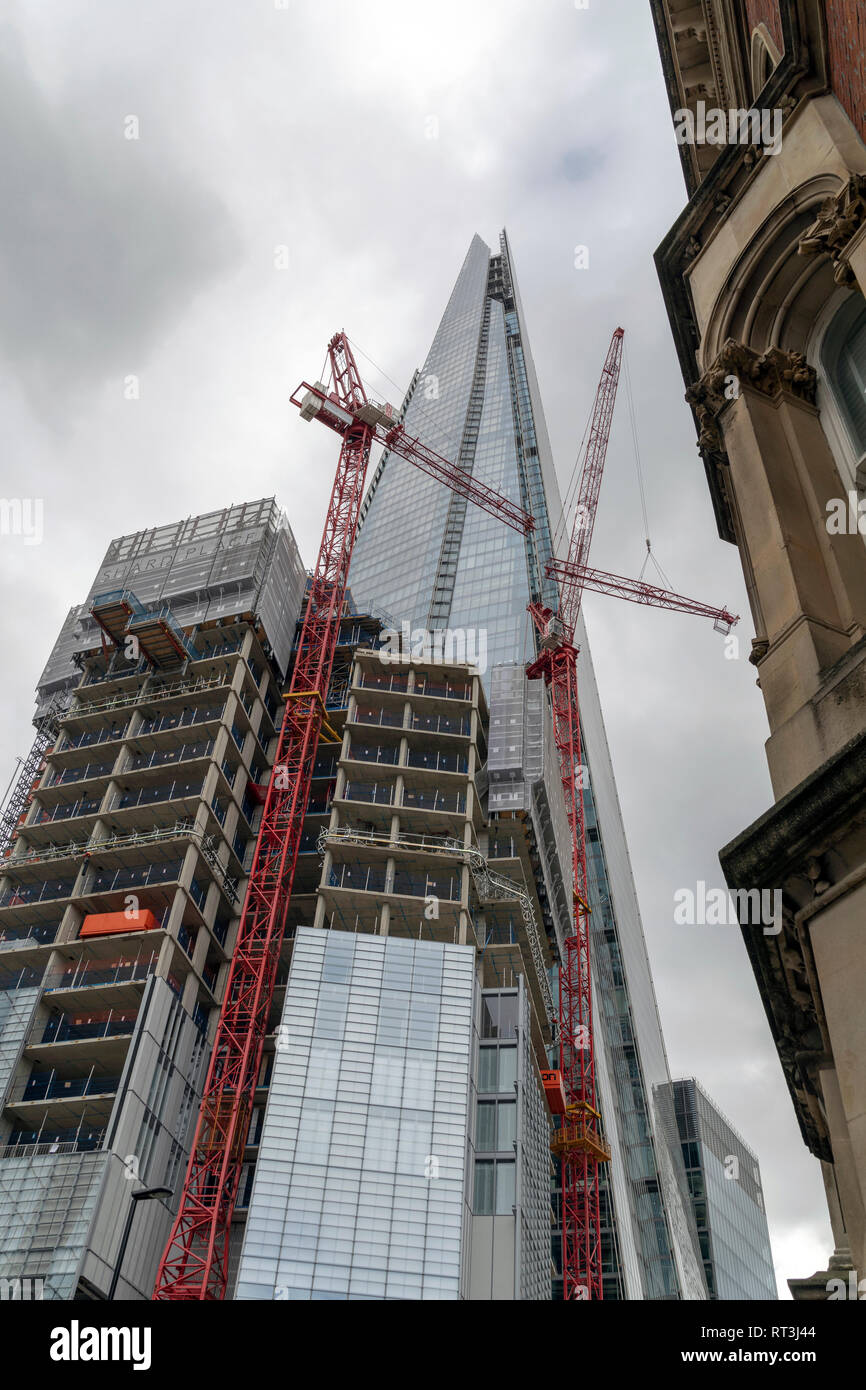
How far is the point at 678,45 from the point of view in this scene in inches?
825

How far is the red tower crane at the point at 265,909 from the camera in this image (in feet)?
184

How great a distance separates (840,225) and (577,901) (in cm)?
8050

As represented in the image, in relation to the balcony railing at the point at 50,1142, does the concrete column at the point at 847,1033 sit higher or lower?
A: lower

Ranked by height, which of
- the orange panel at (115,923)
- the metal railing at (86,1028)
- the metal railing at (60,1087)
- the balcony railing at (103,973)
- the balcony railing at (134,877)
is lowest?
the metal railing at (60,1087)

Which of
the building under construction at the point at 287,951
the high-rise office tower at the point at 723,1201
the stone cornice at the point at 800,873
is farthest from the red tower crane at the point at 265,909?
the high-rise office tower at the point at 723,1201

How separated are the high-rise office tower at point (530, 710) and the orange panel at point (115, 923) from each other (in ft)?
86.3

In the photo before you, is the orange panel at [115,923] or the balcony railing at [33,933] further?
the balcony railing at [33,933]

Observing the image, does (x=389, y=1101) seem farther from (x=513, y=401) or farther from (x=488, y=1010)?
(x=513, y=401)

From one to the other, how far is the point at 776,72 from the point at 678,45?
25.7 feet

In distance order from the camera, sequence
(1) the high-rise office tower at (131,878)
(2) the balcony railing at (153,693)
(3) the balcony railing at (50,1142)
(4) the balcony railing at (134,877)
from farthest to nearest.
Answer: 1. (2) the balcony railing at (153,693)
2. (4) the balcony railing at (134,877)
3. (3) the balcony railing at (50,1142)
4. (1) the high-rise office tower at (131,878)

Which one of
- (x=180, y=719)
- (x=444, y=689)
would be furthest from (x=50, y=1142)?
(x=444, y=689)

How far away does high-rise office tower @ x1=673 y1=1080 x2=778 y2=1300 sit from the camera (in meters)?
140

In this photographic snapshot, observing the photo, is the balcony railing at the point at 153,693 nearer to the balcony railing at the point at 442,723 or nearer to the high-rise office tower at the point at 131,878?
the high-rise office tower at the point at 131,878
